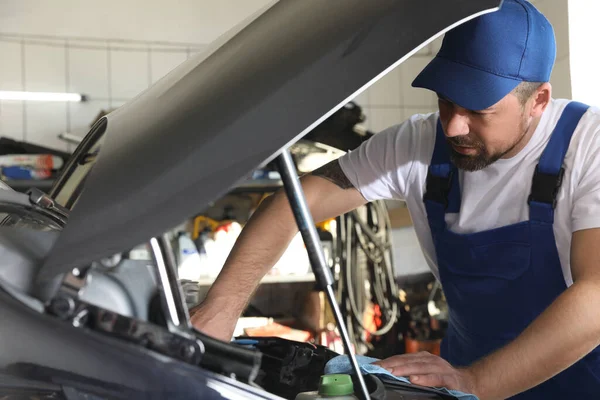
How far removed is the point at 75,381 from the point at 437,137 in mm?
1138

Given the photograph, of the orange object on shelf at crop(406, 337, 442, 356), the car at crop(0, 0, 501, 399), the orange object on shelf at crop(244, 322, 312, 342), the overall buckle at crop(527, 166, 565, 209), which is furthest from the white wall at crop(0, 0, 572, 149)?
the car at crop(0, 0, 501, 399)

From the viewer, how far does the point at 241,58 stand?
30.2 inches

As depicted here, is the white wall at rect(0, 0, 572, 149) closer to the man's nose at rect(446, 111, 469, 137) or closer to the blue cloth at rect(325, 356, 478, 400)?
the man's nose at rect(446, 111, 469, 137)

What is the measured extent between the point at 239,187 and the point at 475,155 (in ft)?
8.01

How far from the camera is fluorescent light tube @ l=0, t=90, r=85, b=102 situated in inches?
158

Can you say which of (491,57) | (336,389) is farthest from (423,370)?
(491,57)

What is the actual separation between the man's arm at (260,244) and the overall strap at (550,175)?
0.42m

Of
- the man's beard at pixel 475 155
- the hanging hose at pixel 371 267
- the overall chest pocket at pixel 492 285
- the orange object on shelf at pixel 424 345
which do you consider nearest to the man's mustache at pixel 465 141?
the man's beard at pixel 475 155

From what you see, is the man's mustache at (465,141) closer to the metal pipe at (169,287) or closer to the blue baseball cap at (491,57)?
the blue baseball cap at (491,57)

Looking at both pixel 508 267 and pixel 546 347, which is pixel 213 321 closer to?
pixel 546 347

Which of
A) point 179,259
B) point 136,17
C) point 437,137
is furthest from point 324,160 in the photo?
point 437,137

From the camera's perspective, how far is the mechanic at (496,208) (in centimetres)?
123

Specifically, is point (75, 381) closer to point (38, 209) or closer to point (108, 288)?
point (108, 288)

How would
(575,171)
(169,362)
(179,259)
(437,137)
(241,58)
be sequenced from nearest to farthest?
(169,362) < (241,58) < (575,171) < (437,137) < (179,259)
